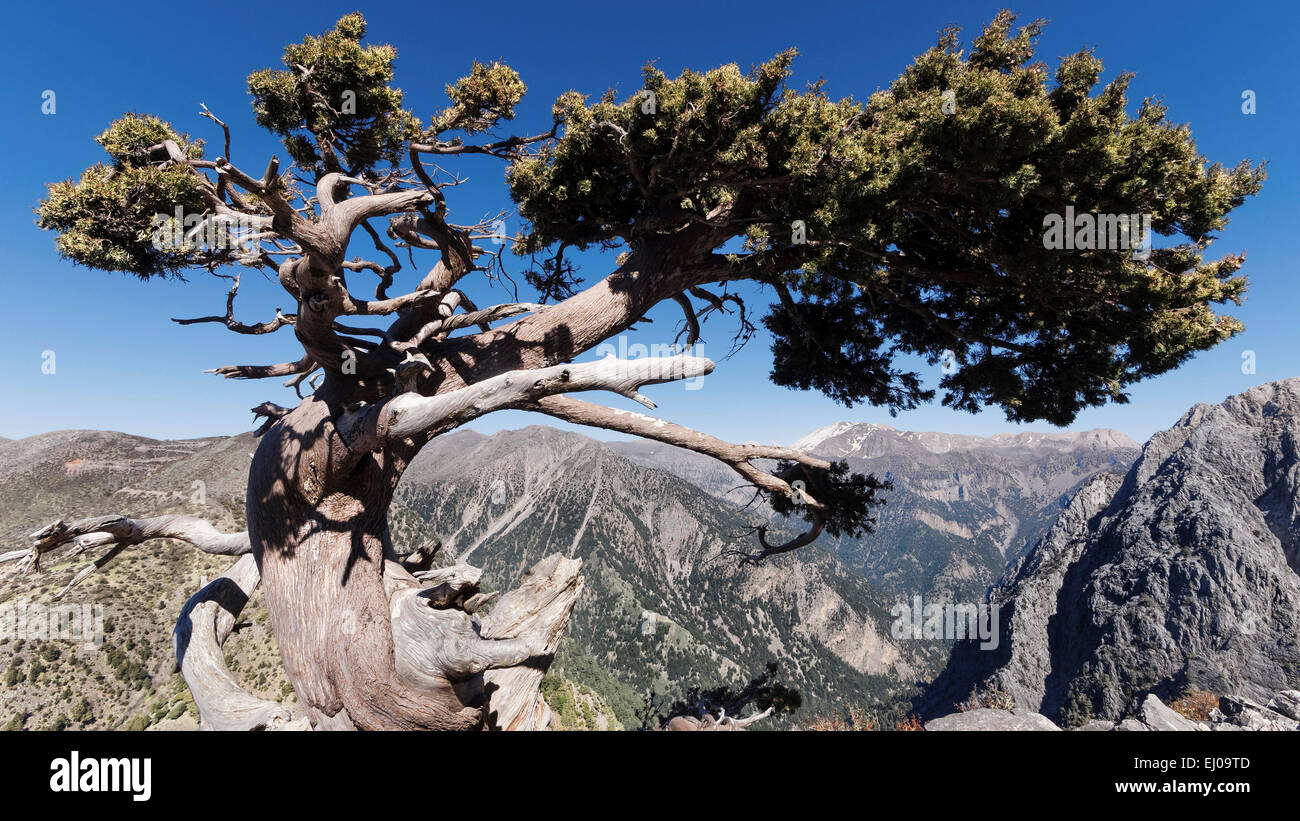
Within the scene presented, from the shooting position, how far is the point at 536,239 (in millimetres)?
8672

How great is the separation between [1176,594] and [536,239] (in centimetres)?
19010

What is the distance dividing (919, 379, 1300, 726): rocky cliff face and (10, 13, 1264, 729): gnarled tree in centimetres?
12893

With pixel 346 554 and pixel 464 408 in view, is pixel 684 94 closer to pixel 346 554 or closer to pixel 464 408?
pixel 464 408

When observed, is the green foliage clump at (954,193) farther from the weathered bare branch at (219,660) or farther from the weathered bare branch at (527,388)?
the weathered bare branch at (219,660)

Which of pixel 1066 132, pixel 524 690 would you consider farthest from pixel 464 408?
pixel 1066 132

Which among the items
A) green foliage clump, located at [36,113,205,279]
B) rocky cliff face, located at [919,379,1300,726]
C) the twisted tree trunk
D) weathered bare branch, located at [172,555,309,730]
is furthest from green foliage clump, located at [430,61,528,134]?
rocky cliff face, located at [919,379,1300,726]

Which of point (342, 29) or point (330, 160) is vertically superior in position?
point (342, 29)

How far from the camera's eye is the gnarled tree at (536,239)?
4895mm

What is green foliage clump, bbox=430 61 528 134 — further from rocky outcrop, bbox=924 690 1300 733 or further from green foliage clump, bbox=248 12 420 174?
rocky outcrop, bbox=924 690 1300 733

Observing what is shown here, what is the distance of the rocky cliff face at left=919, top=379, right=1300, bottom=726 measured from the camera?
113875 mm

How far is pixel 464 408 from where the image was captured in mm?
3982

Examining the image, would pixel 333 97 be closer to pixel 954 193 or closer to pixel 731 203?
pixel 731 203
